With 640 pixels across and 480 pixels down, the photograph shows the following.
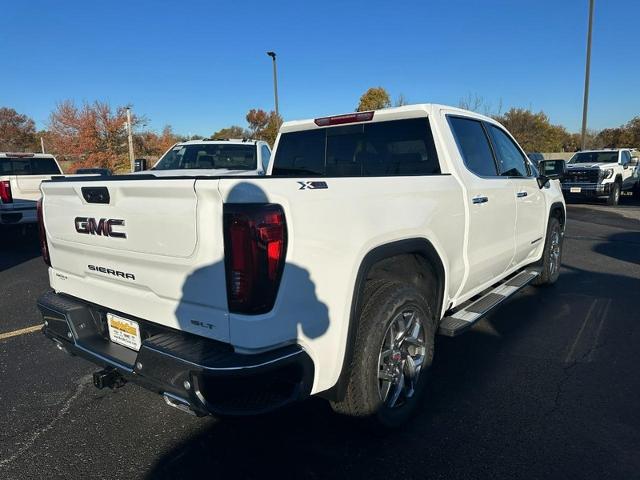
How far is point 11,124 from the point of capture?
52.2 meters

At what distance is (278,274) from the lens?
80.4 inches

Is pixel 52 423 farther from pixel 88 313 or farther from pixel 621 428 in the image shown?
pixel 621 428

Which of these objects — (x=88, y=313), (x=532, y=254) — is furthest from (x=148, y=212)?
(x=532, y=254)

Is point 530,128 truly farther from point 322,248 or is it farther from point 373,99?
point 322,248

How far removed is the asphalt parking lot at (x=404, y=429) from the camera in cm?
251

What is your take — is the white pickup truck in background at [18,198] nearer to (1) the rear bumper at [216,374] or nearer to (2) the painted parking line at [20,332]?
(2) the painted parking line at [20,332]

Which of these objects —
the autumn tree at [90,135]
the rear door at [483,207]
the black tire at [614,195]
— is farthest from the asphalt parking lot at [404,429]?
the autumn tree at [90,135]

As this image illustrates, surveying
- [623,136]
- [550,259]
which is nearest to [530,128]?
[623,136]

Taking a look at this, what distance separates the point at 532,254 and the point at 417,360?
297 centimetres

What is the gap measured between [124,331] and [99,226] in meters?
0.60

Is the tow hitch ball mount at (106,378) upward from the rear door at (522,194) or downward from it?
downward

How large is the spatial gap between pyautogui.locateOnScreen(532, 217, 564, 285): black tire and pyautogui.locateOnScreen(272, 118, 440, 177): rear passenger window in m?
2.69

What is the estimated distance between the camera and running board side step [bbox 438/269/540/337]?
325cm

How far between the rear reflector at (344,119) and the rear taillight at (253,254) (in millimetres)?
2100
